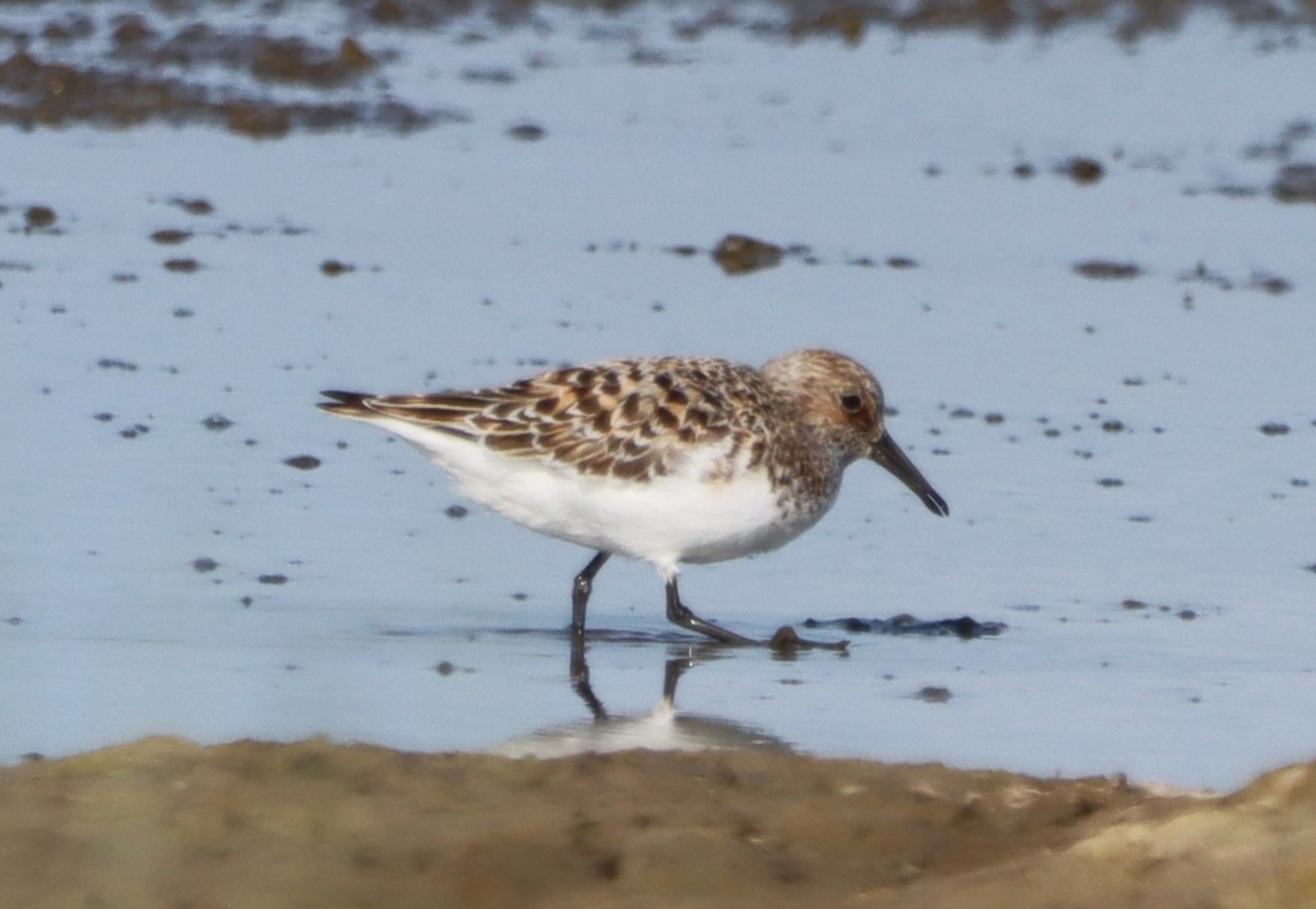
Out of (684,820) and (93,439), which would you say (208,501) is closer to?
(93,439)

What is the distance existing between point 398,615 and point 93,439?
217 centimetres

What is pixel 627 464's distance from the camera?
807 centimetres

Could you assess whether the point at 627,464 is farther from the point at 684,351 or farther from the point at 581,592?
the point at 684,351

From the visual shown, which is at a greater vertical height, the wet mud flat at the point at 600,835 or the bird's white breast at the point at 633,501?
the wet mud flat at the point at 600,835

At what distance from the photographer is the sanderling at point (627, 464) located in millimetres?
8039

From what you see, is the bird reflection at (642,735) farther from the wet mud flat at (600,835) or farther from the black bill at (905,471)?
the black bill at (905,471)

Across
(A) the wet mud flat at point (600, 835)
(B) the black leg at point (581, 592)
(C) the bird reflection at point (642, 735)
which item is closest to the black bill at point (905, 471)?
(B) the black leg at point (581, 592)

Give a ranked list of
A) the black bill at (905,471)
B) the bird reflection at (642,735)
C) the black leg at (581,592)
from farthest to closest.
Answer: the black bill at (905,471)
the black leg at (581,592)
the bird reflection at (642,735)

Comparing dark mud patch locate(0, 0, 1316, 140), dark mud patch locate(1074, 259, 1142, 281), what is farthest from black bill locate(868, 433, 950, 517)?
dark mud patch locate(0, 0, 1316, 140)

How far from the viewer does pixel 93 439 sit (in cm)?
966

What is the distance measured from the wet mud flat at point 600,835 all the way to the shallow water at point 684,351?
0.27 metres

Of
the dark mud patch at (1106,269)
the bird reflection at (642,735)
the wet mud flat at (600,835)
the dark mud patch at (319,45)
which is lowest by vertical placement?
the dark mud patch at (319,45)

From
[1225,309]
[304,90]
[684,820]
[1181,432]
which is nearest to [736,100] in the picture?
[304,90]

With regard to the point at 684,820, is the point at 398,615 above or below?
below
